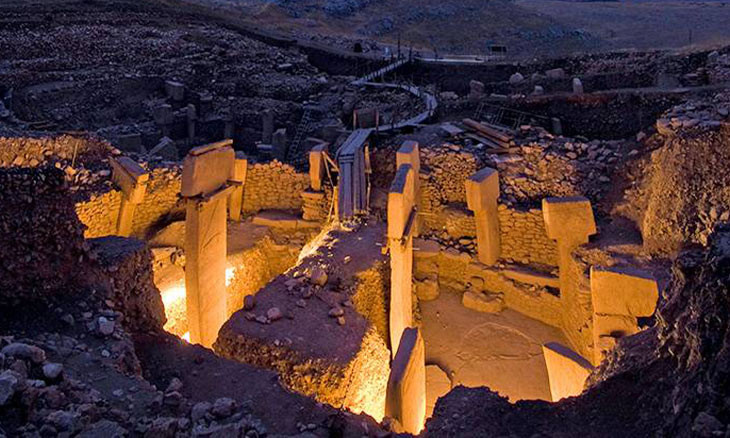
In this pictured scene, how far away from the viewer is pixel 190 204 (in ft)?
26.4

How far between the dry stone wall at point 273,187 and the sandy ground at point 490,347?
3686mm

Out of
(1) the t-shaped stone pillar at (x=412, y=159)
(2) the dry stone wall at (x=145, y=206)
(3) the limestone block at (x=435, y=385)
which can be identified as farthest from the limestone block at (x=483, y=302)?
(2) the dry stone wall at (x=145, y=206)

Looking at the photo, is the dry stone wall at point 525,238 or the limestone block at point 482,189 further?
the dry stone wall at point 525,238

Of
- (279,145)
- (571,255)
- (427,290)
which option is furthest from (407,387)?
(279,145)

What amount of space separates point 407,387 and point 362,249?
11.2 ft

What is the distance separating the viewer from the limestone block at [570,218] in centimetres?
902

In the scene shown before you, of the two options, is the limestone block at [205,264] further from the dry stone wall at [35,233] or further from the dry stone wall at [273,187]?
the dry stone wall at [273,187]

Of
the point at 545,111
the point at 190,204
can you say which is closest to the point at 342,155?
the point at 190,204

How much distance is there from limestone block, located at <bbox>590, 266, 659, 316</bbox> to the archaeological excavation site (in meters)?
0.03

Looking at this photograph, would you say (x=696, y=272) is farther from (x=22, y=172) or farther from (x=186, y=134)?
(x=186, y=134)

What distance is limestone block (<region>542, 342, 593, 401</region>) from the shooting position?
19.3ft

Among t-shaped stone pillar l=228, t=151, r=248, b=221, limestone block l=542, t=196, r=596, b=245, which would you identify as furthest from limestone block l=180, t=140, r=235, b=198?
limestone block l=542, t=196, r=596, b=245

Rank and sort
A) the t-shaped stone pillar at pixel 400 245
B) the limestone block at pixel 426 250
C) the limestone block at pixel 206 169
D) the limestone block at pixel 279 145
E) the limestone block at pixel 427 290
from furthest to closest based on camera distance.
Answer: the limestone block at pixel 279 145 → the limestone block at pixel 426 250 → the limestone block at pixel 427 290 → the t-shaped stone pillar at pixel 400 245 → the limestone block at pixel 206 169

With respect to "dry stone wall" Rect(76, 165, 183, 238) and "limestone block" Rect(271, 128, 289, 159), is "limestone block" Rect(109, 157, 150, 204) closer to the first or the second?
"dry stone wall" Rect(76, 165, 183, 238)
